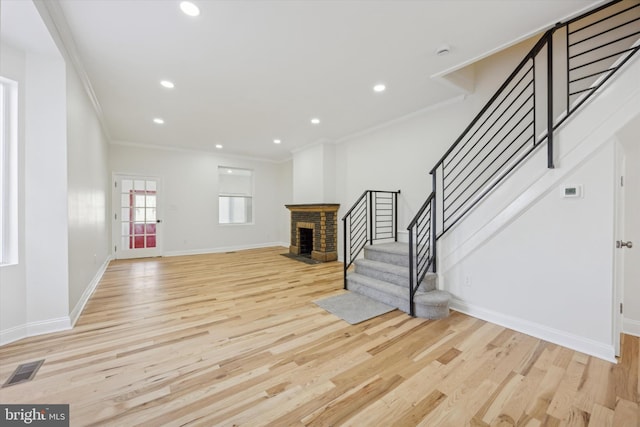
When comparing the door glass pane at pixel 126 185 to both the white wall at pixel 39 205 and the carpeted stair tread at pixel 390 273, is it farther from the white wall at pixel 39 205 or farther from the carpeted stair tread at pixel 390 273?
the carpeted stair tread at pixel 390 273

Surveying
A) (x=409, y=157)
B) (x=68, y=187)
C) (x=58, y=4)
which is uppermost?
(x=58, y=4)

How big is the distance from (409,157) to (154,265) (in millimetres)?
5707

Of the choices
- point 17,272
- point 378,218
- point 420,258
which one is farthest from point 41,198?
point 378,218

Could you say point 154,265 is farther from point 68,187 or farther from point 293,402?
point 293,402

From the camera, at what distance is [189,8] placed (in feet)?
6.58

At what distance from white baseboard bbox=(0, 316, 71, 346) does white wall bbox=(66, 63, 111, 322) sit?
0.50 ft

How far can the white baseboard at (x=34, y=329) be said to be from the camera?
222 cm

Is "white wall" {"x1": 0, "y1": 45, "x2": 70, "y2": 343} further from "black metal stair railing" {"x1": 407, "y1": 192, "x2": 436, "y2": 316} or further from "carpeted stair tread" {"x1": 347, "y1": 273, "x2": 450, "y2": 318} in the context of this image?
"black metal stair railing" {"x1": 407, "y1": 192, "x2": 436, "y2": 316}

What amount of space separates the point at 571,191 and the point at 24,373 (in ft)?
15.0

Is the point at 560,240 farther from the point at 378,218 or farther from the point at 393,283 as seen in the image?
the point at 378,218

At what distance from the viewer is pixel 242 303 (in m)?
3.22

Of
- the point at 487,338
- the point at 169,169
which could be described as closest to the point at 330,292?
the point at 487,338

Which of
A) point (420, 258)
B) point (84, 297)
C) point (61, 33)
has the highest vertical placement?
point (61, 33)

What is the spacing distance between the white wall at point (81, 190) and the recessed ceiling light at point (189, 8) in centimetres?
155
